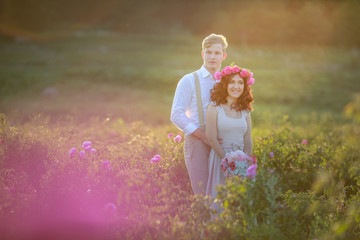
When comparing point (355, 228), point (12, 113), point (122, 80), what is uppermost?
point (122, 80)

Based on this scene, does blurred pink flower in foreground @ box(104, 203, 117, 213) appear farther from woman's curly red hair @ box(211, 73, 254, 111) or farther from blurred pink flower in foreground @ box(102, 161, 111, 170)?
woman's curly red hair @ box(211, 73, 254, 111)

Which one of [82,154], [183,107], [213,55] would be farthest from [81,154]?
[213,55]

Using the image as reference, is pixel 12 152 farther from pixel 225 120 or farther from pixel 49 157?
pixel 225 120

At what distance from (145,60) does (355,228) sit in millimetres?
37997

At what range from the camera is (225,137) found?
160 inches

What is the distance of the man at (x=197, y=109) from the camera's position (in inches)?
161

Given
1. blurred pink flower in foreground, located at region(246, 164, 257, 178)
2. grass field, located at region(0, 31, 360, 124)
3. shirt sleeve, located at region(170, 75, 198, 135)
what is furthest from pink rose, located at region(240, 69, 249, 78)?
grass field, located at region(0, 31, 360, 124)

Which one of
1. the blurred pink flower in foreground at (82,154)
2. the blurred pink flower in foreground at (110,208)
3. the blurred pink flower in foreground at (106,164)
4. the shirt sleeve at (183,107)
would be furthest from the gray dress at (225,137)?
→ the blurred pink flower in foreground at (82,154)

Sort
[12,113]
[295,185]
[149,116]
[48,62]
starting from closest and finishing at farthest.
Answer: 1. [295,185]
2. [12,113]
3. [149,116]
4. [48,62]

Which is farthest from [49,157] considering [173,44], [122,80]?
[173,44]

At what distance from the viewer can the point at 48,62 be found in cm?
3553

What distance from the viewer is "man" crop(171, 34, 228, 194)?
410 centimetres

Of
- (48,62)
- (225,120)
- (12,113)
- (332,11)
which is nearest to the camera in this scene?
(225,120)

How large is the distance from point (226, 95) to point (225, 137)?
529 mm
